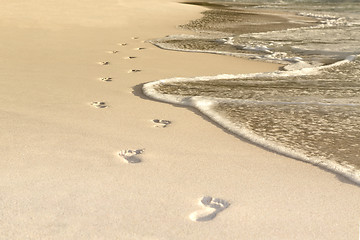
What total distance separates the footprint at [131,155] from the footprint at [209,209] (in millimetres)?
627

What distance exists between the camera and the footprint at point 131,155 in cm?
285

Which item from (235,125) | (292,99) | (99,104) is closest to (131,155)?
(235,125)

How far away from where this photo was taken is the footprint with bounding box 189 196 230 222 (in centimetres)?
218

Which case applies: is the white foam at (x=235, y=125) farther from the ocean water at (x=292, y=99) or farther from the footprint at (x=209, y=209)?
the footprint at (x=209, y=209)

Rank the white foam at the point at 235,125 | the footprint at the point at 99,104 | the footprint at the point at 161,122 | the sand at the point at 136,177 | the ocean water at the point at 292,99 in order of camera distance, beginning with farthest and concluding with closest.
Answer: the footprint at the point at 99,104 → the footprint at the point at 161,122 → the ocean water at the point at 292,99 → the white foam at the point at 235,125 → the sand at the point at 136,177

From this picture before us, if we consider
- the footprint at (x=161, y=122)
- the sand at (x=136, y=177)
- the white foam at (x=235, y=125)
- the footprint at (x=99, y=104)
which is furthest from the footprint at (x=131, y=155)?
the footprint at (x=99, y=104)

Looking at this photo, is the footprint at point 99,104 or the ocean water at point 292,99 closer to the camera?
the ocean water at point 292,99

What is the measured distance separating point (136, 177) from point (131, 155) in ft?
1.20

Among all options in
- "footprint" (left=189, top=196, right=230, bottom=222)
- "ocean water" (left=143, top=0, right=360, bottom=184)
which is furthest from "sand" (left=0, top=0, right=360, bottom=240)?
"ocean water" (left=143, top=0, right=360, bottom=184)

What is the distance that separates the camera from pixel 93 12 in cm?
1491

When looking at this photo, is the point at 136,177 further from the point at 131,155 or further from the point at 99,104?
the point at 99,104

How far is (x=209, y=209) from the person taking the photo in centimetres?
226

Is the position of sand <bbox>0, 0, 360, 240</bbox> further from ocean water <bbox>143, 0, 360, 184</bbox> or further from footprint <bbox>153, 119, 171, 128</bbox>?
ocean water <bbox>143, 0, 360, 184</bbox>

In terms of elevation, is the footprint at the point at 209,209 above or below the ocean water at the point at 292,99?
above
